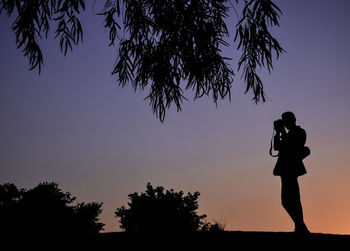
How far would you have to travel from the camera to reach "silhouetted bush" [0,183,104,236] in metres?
21.6

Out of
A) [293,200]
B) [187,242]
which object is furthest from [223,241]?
[293,200]

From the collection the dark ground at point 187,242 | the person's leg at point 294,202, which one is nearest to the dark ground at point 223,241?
the dark ground at point 187,242

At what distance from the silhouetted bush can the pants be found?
1901 centimetres

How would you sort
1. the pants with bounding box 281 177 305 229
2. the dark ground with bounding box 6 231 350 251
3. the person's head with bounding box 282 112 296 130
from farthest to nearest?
the person's head with bounding box 282 112 296 130 < the pants with bounding box 281 177 305 229 < the dark ground with bounding box 6 231 350 251

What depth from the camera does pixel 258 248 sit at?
3588mm

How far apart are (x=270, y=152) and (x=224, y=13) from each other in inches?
96.5

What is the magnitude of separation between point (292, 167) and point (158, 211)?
18290 mm

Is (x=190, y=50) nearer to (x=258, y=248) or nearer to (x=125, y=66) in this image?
(x=125, y=66)

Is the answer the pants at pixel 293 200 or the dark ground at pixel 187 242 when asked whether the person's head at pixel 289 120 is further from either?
the dark ground at pixel 187 242

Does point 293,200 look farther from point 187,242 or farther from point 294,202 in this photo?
point 187,242

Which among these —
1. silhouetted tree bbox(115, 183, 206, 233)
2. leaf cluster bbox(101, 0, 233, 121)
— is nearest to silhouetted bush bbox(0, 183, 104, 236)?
silhouetted tree bbox(115, 183, 206, 233)

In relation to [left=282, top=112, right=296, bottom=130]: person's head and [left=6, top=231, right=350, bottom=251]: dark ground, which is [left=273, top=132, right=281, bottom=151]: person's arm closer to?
[left=282, top=112, right=296, bottom=130]: person's head

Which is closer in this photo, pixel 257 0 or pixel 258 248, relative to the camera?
pixel 258 248

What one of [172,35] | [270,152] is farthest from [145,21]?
[270,152]
